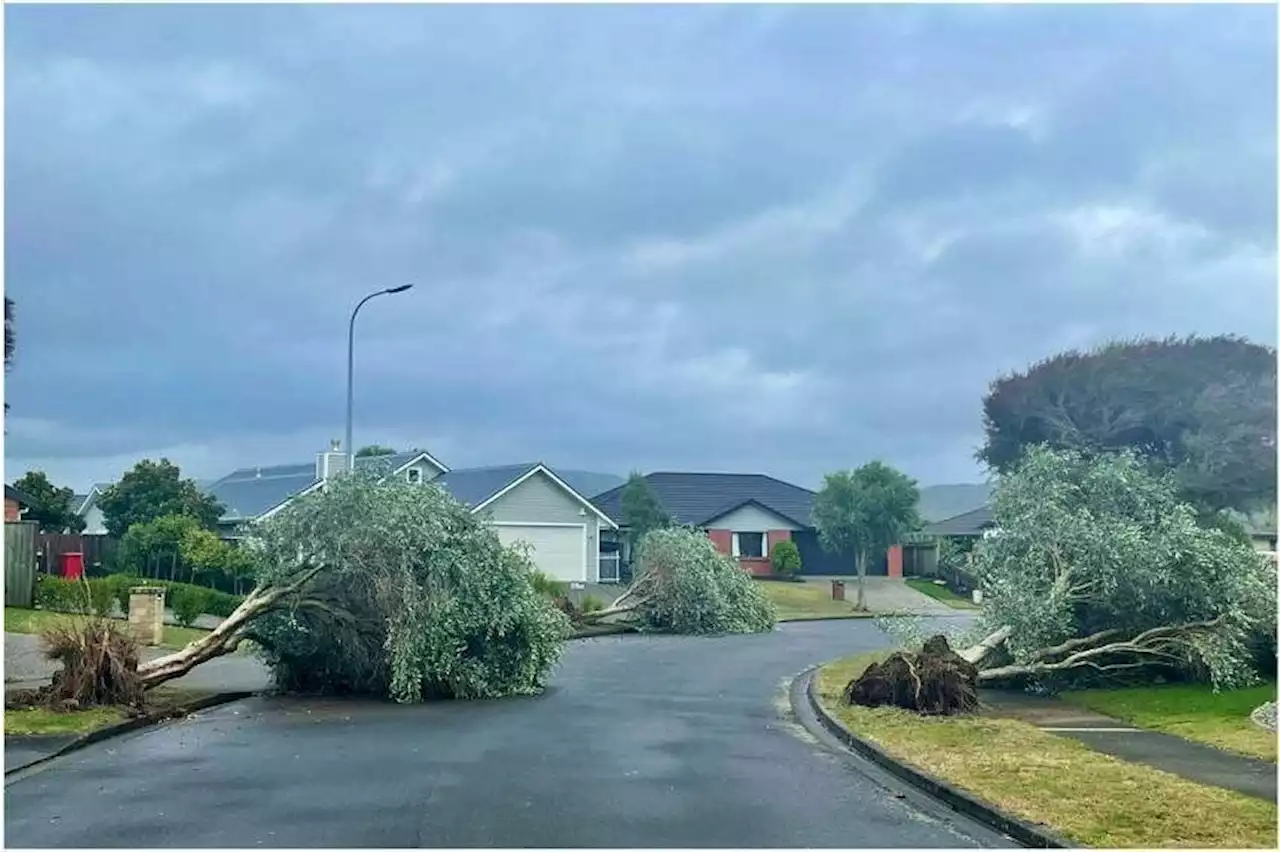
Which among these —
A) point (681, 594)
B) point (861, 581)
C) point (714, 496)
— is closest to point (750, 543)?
point (714, 496)

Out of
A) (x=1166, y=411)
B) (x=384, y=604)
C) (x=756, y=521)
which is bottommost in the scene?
(x=384, y=604)

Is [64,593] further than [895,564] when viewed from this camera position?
No

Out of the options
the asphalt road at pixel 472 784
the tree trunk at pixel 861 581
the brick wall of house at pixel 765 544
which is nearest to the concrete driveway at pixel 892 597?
the tree trunk at pixel 861 581

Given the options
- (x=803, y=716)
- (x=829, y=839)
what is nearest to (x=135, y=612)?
(x=803, y=716)

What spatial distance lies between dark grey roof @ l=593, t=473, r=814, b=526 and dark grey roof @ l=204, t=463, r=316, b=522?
45.0ft

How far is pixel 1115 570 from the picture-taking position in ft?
61.4

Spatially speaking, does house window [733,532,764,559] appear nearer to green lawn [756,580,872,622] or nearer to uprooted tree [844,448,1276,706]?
green lawn [756,580,872,622]

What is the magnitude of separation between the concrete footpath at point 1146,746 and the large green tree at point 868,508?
3226 cm

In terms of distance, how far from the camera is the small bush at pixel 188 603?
28.5 metres

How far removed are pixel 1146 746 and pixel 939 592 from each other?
139ft

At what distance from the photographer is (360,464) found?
64.8 ft

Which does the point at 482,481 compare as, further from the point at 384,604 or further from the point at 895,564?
the point at 384,604

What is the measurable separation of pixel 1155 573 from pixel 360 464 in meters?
11.1

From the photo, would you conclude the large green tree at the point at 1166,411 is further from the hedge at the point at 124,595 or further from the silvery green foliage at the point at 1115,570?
the hedge at the point at 124,595
